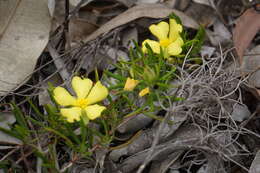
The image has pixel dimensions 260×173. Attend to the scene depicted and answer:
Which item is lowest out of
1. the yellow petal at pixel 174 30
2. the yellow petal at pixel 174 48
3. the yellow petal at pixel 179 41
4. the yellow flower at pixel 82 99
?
the yellow flower at pixel 82 99

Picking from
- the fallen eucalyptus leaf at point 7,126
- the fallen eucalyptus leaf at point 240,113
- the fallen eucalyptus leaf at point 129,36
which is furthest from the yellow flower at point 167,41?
the fallen eucalyptus leaf at point 7,126

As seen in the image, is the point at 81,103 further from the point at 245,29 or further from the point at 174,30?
the point at 245,29

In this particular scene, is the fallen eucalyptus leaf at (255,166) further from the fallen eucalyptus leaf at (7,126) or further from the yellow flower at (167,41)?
the fallen eucalyptus leaf at (7,126)

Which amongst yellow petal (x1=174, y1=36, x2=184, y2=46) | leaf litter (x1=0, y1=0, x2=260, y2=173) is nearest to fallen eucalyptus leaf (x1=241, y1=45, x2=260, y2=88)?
leaf litter (x1=0, y1=0, x2=260, y2=173)

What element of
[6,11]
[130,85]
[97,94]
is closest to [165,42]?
[130,85]

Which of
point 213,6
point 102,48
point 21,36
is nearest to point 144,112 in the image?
point 102,48

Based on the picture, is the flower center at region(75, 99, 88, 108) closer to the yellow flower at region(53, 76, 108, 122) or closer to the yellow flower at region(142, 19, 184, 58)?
the yellow flower at region(53, 76, 108, 122)

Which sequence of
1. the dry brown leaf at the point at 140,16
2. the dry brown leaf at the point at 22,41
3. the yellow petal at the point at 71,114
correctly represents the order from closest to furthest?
the yellow petal at the point at 71,114 → the dry brown leaf at the point at 22,41 → the dry brown leaf at the point at 140,16
